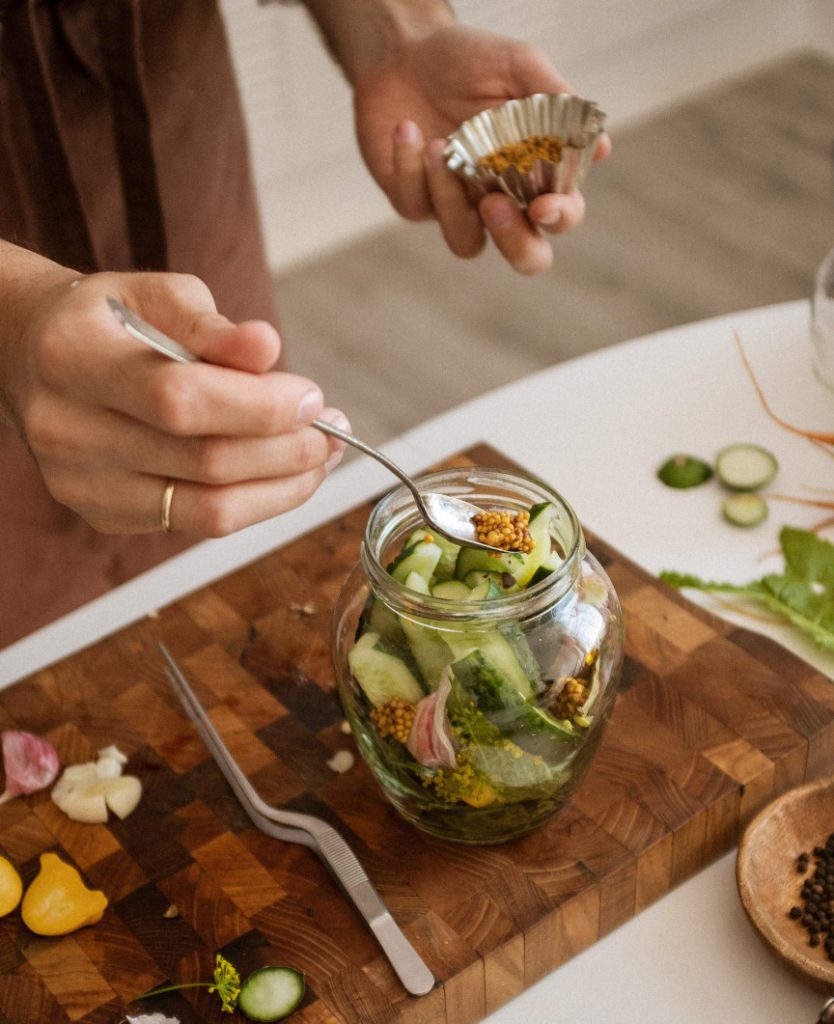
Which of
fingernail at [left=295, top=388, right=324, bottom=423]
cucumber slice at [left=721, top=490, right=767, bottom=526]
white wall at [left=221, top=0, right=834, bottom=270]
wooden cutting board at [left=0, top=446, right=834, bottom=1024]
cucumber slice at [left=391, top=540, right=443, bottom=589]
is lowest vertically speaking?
white wall at [left=221, top=0, right=834, bottom=270]

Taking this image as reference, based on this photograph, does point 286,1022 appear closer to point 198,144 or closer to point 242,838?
point 242,838

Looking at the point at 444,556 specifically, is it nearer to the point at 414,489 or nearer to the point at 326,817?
the point at 414,489

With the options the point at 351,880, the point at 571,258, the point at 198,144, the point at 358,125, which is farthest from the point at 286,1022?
the point at 571,258

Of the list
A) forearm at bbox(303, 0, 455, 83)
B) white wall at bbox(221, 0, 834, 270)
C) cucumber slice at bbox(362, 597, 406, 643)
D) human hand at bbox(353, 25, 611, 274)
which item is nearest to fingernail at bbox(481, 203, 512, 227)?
human hand at bbox(353, 25, 611, 274)

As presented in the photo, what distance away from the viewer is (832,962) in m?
0.97

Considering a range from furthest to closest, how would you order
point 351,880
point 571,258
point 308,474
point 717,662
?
1. point 571,258
2. point 717,662
3. point 351,880
4. point 308,474

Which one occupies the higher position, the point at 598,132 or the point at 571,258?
the point at 598,132

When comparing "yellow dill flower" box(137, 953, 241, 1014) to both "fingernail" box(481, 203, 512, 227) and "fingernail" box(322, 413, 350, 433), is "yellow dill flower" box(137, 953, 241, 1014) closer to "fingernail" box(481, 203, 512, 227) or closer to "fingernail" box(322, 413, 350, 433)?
"fingernail" box(322, 413, 350, 433)

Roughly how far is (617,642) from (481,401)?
25.0 inches

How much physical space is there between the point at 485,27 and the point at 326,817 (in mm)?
3197

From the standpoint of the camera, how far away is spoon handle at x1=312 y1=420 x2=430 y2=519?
2.78ft

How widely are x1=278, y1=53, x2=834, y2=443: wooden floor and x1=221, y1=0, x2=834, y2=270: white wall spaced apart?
15cm

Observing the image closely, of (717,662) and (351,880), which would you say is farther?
(717,662)

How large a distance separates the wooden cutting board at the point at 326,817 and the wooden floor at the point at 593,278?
75.2 inches
